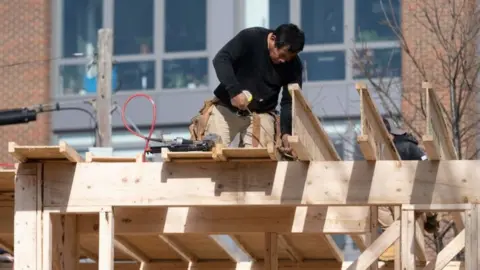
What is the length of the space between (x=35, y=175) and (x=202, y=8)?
16.8 m

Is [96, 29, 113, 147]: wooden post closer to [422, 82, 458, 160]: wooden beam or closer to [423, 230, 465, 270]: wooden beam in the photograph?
[422, 82, 458, 160]: wooden beam

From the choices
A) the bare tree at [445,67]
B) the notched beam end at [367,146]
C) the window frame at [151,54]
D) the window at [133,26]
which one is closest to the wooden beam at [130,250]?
the bare tree at [445,67]

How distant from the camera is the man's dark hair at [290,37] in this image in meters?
12.1

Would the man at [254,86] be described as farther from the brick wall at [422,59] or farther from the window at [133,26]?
the window at [133,26]

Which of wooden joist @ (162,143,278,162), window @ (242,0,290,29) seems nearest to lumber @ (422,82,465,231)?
wooden joist @ (162,143,278,162)

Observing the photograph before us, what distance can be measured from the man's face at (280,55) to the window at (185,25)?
52.9 feet

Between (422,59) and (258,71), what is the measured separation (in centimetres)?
1242

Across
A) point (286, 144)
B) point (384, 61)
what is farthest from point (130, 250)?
point (384, 61)

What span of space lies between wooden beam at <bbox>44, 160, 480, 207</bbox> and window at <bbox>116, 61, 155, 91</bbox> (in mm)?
16581

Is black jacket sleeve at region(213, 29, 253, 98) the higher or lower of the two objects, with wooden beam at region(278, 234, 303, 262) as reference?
higher

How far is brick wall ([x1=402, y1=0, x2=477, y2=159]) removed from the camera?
2199cm

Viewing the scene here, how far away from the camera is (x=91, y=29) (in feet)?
96.5

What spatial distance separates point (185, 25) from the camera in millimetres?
28641

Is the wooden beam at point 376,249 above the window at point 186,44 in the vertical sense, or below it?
below
